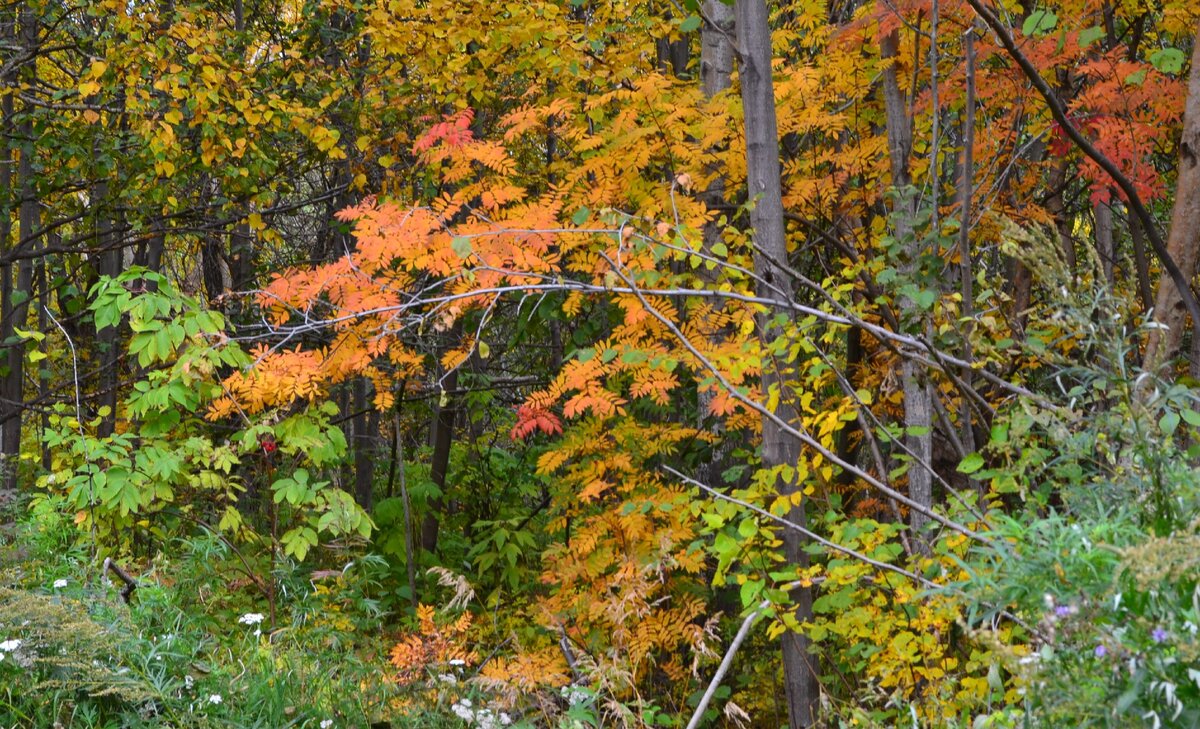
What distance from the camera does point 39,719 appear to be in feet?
10.1

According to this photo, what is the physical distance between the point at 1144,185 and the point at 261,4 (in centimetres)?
745

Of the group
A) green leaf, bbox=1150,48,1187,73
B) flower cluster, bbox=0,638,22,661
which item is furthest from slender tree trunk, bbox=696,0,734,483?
flower cluster, bbox=0,638,22,661

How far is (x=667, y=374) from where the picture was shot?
4.70 m

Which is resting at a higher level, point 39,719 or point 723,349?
point 723,349

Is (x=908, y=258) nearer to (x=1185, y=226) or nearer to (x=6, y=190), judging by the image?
(x=1185, y=226)

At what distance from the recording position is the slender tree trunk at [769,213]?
3.91m

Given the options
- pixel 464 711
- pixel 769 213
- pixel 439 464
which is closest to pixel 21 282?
pixel 439 464

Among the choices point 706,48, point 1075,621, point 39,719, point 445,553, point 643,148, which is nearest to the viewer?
point 1075,621

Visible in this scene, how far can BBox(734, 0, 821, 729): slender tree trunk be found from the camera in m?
3.91

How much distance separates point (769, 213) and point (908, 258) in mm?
552

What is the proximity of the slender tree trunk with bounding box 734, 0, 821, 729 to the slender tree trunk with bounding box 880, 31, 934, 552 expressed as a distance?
451mm

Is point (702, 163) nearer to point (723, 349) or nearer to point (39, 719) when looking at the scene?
point (723, 349)

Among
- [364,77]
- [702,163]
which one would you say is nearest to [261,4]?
[364,77]

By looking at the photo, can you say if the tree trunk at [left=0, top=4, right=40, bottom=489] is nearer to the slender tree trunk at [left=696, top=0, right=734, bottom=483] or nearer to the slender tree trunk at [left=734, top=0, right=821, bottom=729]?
the slender tree trunk at [left=696, top=0, right=734, bottom=483]
